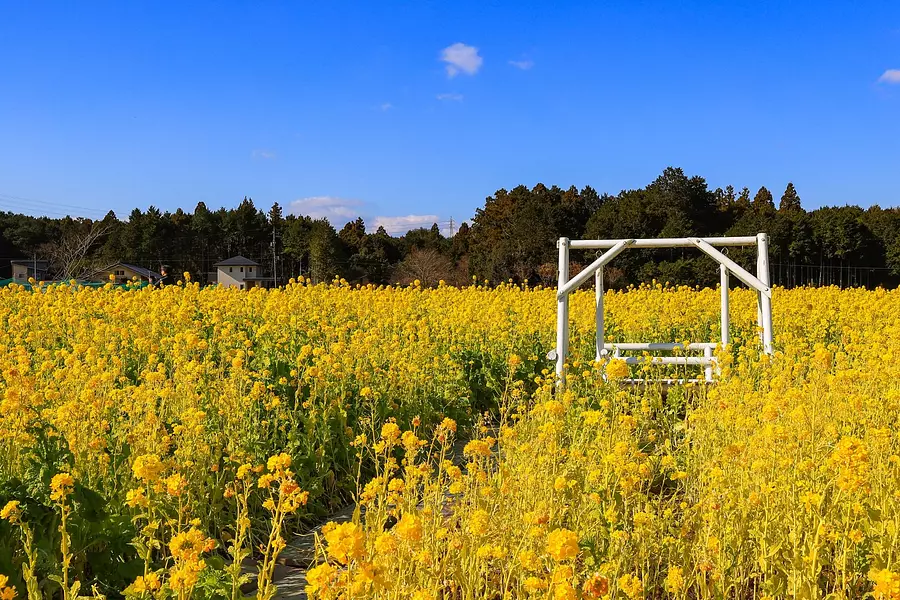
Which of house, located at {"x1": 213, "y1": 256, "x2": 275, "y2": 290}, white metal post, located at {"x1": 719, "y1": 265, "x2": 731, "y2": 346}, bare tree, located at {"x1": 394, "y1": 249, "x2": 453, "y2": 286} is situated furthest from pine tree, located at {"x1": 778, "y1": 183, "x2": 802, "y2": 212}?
white metal post, located at {"x1": 719, "y1": 265, "x2": 731, "y2": 346}

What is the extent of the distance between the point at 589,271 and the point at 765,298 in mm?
1479

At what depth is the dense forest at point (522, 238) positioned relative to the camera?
36.0 meters

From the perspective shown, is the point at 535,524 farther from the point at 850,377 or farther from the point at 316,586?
the point at 850,377

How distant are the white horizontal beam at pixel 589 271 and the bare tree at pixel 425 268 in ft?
106

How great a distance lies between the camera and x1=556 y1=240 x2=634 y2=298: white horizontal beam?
6260mm

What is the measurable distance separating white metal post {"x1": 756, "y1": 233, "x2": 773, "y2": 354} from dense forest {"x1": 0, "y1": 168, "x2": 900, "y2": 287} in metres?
21.5

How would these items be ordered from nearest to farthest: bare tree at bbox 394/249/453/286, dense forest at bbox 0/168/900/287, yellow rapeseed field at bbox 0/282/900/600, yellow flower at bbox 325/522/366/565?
yellow flower at bbox 325/522/366/565, yellow rapeseed field at bbox 0/282/900/600, dense forest at bbox 0/168/900/287, bare tree at bbox 394/249/453/286

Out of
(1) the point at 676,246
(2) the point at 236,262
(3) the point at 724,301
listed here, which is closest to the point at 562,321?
(1) the point at 676,246

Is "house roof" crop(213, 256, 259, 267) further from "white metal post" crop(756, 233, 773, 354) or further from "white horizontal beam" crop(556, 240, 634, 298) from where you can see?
"white metal post" crop(756, 233, 773, 354)

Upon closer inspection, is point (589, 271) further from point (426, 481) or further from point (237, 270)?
point (237, 270)

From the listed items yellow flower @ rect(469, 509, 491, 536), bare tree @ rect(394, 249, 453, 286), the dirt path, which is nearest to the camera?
yellow flower @ rect(469, 509, 491, 536)

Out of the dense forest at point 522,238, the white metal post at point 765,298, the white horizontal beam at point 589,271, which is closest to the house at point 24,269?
the dense forest at point 522,238

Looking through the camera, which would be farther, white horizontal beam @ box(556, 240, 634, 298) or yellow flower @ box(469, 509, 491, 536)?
white horizontal beam @ box(556, 240, 634, 298)

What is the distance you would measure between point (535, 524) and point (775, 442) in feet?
5.10
